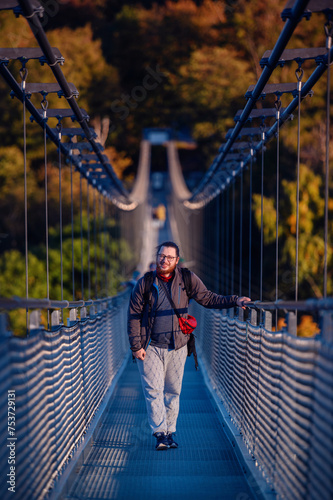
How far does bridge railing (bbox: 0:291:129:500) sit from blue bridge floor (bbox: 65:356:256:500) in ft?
0.47

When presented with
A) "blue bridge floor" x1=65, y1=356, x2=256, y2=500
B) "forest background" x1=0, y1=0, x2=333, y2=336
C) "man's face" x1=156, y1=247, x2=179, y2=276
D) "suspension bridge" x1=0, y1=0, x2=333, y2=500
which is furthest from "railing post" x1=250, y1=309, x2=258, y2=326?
"forest background" x1=0, y1=0, x2=333, y2=336

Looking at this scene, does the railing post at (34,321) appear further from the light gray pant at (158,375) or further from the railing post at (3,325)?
the light gray pant at (158,375)

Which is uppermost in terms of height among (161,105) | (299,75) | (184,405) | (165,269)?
(161,105)

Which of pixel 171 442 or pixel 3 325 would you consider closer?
pixel 3 325

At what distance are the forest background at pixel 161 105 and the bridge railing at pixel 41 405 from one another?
13.1 meters

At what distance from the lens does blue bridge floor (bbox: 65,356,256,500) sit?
A: 9.06 feet

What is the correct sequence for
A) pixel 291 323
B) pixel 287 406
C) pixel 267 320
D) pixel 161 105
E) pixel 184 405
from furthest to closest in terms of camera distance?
pixel 161 105 < pixel 184 405 < pixel 267 320 < pixel 291 323 < pixel 287 406

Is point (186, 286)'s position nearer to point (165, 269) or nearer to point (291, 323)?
point (165, 269)

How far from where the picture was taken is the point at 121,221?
19.1 metres

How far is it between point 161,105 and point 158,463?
30509 mm

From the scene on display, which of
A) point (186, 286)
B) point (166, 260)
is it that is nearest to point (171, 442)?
point (186, 286)

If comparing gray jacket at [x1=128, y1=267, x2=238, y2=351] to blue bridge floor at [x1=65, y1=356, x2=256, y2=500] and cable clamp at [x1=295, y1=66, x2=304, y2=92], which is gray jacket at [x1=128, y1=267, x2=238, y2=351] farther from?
cable clamp at [x1=295, y1=66, x2=304, y2=92]

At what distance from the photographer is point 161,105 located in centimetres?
3269

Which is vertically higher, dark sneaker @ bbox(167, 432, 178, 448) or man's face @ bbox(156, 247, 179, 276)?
man's face @ bbox(156, 247, 179, 276)
